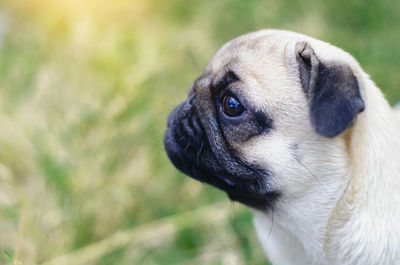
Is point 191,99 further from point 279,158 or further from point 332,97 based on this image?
point 332,97

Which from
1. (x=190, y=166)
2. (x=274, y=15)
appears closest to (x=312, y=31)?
(x=274, y=15)

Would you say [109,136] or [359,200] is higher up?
[109,136]

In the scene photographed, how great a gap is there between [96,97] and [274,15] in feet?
7.12

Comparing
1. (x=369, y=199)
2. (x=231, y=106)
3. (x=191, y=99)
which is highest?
(x=191, y=99)

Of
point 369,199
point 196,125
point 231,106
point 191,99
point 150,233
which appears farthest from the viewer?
point 150,233

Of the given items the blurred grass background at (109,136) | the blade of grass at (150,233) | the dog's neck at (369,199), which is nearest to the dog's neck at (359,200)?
the dog's neck at (369,199)

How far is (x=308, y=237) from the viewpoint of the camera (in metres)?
2.69

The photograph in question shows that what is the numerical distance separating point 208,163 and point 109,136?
1.31 meters

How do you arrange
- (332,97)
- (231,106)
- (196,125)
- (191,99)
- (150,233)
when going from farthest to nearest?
(150,233), (191,99), (196,125), (231,106), (332,97)

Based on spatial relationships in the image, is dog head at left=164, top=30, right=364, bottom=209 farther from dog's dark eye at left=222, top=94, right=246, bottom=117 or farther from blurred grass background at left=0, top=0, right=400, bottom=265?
blurred grass background at left=0, top=0, right=400, bottom=265

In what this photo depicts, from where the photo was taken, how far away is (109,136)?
3859 millimetres

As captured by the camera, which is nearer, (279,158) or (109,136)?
(279,158)

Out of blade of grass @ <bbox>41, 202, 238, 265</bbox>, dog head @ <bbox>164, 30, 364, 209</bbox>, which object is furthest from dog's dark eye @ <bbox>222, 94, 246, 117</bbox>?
blade of grass @ <bbox>41, 202, 238, 265</bbox>

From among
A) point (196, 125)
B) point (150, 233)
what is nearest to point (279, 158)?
point (196, 125)
